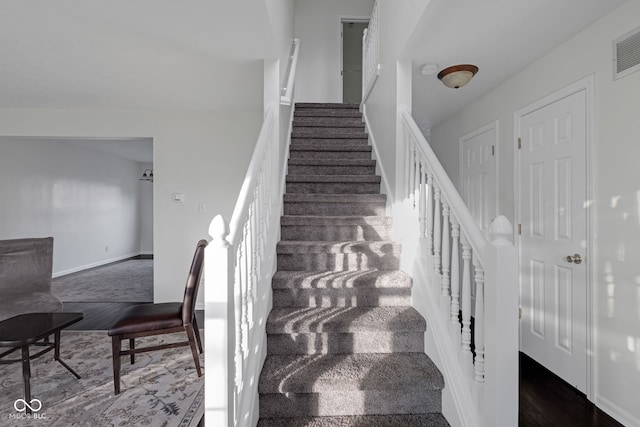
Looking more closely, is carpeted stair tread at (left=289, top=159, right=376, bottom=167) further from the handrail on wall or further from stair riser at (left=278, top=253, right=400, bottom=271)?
stair riser at (left=278, top=253, right=400, bottom=271)

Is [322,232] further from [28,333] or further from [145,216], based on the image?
[145,216]

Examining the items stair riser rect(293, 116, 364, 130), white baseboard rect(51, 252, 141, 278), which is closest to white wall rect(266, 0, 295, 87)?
stair riser rect(293, 116, 364, 130)

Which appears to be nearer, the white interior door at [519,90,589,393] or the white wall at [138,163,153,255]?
the white interior door at [519,90,589,393]

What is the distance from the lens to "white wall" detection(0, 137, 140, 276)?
487 cm

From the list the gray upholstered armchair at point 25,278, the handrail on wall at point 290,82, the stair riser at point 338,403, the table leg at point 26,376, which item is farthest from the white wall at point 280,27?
the gray upholstered armchair at point 25,278

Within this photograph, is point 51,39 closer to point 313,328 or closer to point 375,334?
point 313,328

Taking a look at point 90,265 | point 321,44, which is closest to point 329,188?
point 321,44

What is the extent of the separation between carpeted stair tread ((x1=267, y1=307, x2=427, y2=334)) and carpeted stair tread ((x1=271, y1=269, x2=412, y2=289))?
0.16 metres

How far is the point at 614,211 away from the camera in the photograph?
1780mm

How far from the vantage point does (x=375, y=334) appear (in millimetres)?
1722

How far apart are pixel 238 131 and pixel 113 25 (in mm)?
1875

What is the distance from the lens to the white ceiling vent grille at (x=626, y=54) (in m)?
1.65

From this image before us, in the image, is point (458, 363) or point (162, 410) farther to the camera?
point (162, 410)

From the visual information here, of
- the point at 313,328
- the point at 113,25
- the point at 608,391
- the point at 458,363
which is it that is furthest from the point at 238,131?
the point at 608,391
